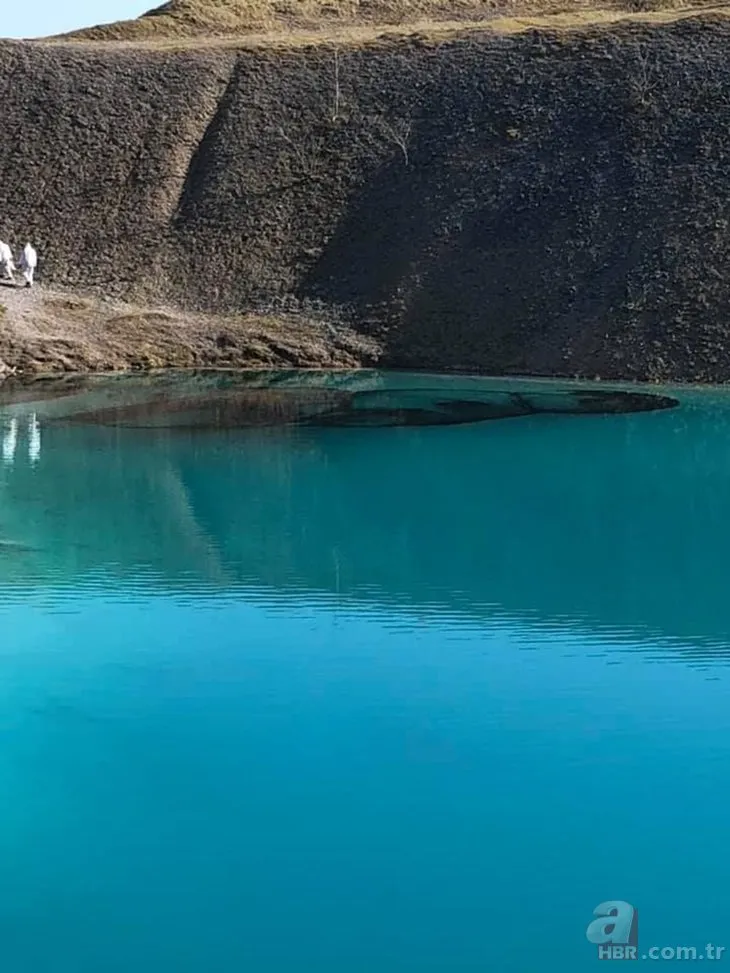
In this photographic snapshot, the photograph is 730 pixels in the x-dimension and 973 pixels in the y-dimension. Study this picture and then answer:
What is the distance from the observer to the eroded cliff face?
41.3 metres

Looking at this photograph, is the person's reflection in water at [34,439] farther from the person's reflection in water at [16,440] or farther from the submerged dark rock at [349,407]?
the submerged dark rock at [349,407]

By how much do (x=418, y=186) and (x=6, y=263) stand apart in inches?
542

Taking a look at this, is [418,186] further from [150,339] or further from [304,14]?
[304,14]

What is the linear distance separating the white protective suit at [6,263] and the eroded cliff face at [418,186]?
6.00ft

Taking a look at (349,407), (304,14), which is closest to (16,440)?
(349,407)

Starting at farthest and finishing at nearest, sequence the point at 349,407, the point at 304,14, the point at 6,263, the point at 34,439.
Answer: the point at 304,14 → the point at 6,263 → the point at 349,407 → the point at 34,439

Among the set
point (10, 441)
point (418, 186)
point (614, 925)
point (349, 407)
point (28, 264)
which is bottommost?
point (614, 925)

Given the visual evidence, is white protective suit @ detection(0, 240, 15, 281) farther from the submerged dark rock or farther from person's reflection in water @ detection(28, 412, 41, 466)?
person's reflection in water @ detection(28, 412, 41, 466)

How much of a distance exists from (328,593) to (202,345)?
24614 millimetres

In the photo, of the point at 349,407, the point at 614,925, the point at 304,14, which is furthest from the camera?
the point at 304,14

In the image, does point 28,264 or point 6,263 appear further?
point 28,264

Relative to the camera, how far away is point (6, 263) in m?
45.3

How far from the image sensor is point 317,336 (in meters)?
43.9

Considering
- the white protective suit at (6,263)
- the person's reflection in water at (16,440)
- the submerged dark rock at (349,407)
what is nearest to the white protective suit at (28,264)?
the white protective suit at (6,263)
